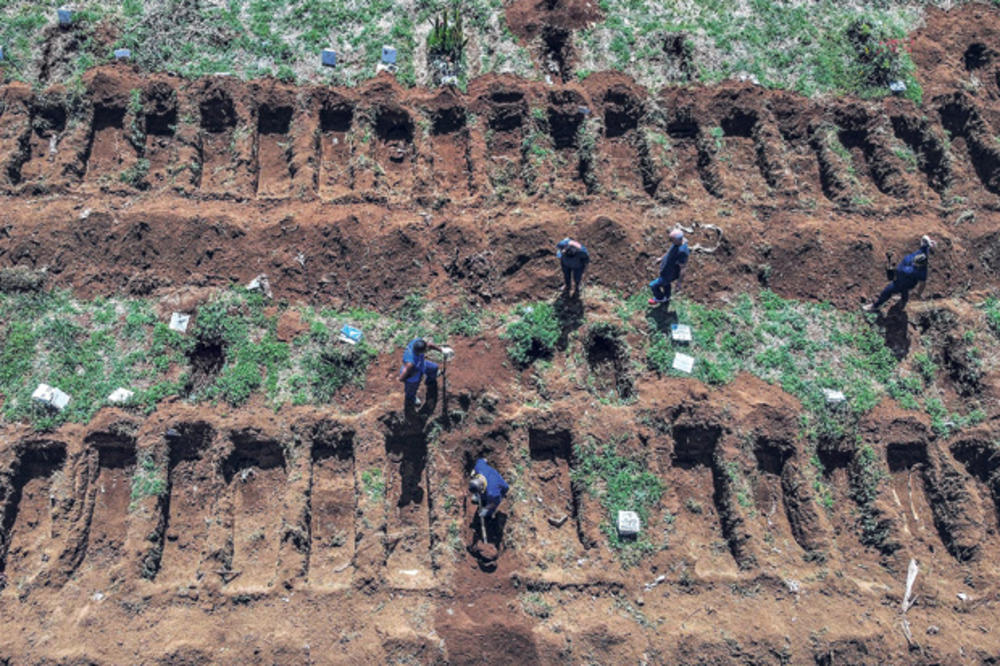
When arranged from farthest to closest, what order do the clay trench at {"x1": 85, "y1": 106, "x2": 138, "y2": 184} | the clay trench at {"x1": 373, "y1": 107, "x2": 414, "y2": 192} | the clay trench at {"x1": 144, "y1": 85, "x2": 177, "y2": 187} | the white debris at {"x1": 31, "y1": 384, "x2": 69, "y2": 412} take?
1. the clay trench at {"x1": 373, "y1": 107, "x2": 414, "y2": 192}
2. the clay trench at {"x1": 144, "y1": 85, "x2": 177, "y2": 187}
3. the clay trench at {"x1": 85, "y1": 106, "x2": 138, "y2": 184}
4. the white debris at {"x1": 31, "y1": 384, "x2": 69, "y2": 412}

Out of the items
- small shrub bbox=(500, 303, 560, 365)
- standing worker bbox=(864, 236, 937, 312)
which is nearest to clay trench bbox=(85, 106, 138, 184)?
small shrub bbox=(500, 303, 560, 365)

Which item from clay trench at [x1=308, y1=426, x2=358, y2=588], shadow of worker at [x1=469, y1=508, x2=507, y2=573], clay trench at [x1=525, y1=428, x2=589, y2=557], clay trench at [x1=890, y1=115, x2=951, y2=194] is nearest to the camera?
clay trench at [x1=308, y1=426, x2=358, y2=588]

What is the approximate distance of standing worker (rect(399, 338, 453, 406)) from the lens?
892 centimetres

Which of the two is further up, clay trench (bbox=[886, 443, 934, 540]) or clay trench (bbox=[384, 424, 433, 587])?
clay trench (bbox=[886, 443, 934, 540])

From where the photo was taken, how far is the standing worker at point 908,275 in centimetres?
1011

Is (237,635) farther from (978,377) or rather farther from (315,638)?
(978,377)

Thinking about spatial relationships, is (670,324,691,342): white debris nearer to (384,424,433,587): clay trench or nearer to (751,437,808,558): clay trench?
A: (751,437,808,558): clay trench

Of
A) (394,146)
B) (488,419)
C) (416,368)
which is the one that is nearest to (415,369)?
(416,368)

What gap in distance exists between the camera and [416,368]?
29.9 feet

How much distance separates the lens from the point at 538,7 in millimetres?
13211

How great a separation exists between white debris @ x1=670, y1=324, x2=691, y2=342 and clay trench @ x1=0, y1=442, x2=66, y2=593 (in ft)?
31.9

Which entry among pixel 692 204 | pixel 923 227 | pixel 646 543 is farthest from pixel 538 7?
pixel 646 543

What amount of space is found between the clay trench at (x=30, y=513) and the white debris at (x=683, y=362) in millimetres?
9615

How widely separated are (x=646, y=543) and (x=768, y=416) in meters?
2.87
